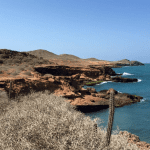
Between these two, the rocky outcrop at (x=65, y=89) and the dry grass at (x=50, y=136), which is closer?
the dry grass at (x=50, y=136)

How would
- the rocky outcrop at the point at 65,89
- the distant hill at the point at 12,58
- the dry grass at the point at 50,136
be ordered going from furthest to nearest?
the distant hill at the point at 12,58, the rocky outcrop at the point at 65,89, the dry grass at the point at 50,136

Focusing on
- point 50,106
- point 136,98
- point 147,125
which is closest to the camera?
point 50,106

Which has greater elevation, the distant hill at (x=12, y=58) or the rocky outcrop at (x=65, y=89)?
the distant hill at (x=12, y=58)

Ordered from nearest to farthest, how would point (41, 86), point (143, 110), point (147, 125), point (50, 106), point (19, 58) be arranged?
point (50, 106), point (147, 125), point (41, 86), point (143, 110), point (19, 58)

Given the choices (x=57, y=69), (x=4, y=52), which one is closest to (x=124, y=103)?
(x=57, y=69)

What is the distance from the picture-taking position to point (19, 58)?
159 ft

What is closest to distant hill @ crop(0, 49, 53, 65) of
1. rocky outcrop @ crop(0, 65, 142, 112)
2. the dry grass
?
rocky outcrop @ crop(0, 65, 142, 112)

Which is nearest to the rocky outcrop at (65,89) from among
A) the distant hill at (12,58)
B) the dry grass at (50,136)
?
the dry grass at (50,136)

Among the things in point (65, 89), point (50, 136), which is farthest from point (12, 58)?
point (50, 136)

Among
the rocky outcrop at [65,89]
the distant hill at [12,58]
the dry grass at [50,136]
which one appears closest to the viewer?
the dry grass at [50,136]

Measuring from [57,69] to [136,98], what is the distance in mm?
23536

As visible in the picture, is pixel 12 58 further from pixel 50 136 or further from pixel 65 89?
pixel 50 136

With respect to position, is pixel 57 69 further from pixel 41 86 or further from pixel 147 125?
pixel 147 125

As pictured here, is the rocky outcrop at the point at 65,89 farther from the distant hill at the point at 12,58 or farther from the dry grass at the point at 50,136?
the distant hill at the point at 12,58
